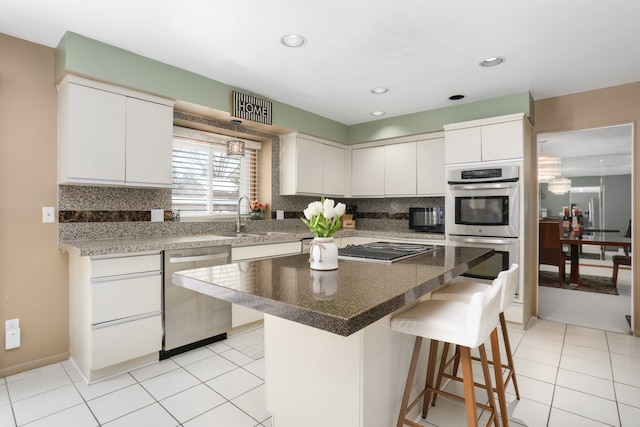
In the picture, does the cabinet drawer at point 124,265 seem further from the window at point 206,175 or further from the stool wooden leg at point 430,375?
the stool wooden leg at point 430,375

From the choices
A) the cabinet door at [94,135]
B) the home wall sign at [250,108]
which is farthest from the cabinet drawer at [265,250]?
the home wall sign at [250,108]

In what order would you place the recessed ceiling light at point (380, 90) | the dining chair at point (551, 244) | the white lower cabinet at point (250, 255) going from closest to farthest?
1. the white lower cabinet at point (250, 255)
2. the recessed ceiling light at point (380, 90)
3. the dining chair at point (551, 244)

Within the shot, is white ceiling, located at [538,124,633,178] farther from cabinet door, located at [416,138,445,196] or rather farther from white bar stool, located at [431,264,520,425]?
white bar stool, located at [431,264,520,425]

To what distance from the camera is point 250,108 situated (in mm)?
3551

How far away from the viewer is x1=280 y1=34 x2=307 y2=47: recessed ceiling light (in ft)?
8.09

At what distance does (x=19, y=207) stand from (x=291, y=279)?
2416 mm

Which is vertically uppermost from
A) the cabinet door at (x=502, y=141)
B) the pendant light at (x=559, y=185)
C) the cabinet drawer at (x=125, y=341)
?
the cabinet door at (x=502, y=141)

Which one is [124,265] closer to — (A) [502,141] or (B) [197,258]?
(B) [197,258]

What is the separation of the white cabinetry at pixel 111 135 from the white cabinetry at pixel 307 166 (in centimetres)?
162

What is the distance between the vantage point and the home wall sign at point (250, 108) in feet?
11.1

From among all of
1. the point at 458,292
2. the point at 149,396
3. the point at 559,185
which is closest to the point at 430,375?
the point at 458,292

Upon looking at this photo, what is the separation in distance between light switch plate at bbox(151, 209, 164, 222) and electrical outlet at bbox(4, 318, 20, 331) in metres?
1.20

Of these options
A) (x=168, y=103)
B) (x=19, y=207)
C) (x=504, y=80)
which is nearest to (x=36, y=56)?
(x=168, y=103)

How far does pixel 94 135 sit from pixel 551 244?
5.94 m
